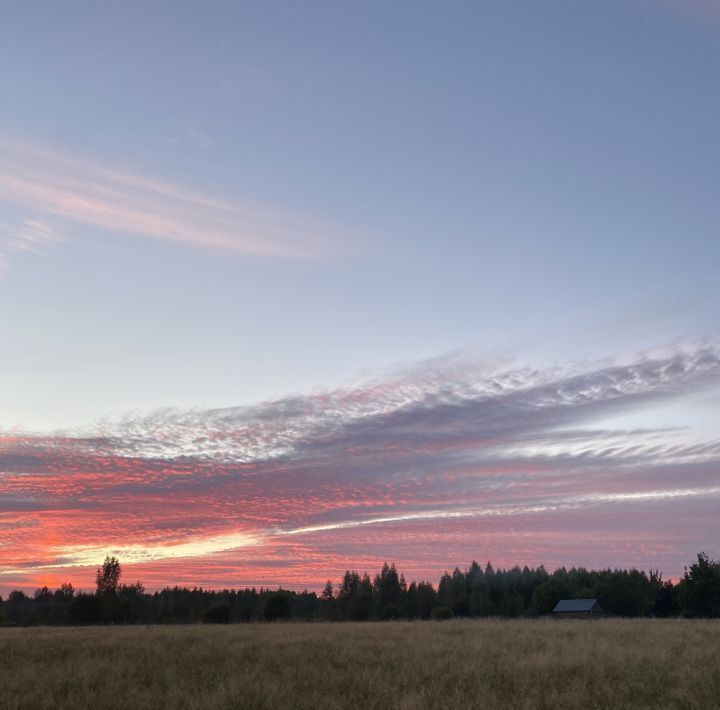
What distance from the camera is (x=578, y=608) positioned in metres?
88.6

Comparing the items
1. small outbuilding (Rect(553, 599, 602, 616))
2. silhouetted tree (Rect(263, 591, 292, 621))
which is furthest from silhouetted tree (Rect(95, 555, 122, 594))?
small outbuilding (Rect(553, 599, 602, 616))

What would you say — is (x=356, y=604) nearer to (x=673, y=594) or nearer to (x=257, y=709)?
(x=673, y=594)

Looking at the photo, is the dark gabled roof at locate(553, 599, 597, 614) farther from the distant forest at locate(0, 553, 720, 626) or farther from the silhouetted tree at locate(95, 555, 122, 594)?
the silhouetted tree at locate(95, 555, 122, 594)

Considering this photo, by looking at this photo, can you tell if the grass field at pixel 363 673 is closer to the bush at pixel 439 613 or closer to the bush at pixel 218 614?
the bush at pixel 218 614

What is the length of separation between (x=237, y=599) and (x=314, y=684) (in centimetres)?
10248

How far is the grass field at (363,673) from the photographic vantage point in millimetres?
12734

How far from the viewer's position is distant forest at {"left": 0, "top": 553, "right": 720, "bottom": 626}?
55.8 m

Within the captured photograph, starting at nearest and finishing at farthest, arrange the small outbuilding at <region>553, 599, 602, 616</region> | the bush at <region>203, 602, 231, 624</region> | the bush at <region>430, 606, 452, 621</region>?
1. the bush at <region>203, 602, 231, 624</region>
2. the bush at <region>430, 606, 452, 621</region>
3. the small outbuilding at <region>553, 599, 602, 616</region>

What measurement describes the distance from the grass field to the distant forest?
27873mm

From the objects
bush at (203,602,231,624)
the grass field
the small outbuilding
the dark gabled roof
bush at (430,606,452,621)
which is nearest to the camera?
the grass field

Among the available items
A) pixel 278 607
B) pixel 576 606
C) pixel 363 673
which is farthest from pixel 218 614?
pixel 576 606

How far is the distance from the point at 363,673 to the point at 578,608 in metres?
82.3

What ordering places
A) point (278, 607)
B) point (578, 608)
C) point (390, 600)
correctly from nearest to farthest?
point (278, 607), point (578, 608), point (390, 600)

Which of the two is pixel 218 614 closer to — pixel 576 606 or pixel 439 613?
pixel 439 613
